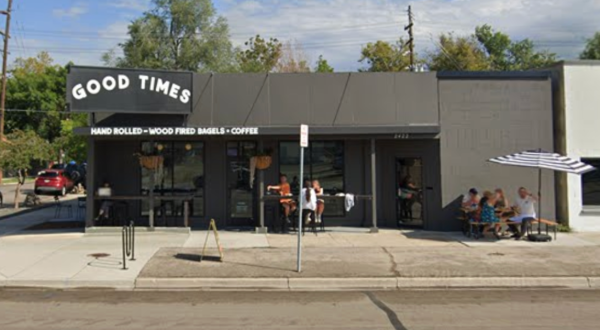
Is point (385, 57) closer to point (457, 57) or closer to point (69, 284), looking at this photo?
point (457, 57)

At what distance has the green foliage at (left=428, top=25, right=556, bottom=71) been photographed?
46.1m

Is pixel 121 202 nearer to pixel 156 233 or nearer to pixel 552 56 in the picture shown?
pixel 156 233

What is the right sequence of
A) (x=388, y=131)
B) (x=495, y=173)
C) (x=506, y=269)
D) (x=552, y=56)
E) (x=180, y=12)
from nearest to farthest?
(x=506, y=269) < (x=388, y=131) < (x=495, y=173) < (x=180, y=12) < (x=552, y=56)

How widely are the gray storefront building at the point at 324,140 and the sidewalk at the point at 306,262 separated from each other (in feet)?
4.28

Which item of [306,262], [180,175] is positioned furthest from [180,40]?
[306,262]

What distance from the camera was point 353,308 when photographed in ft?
24.2

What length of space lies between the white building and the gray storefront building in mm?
455

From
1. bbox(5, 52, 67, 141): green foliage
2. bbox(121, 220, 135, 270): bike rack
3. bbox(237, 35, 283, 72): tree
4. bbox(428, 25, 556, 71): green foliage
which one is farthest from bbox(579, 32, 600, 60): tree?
bbox(5, 52, 67, 141): green foliage

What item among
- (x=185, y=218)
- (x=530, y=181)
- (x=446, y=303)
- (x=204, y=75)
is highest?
(x=204, y=75)

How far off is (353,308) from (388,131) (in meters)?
7.36

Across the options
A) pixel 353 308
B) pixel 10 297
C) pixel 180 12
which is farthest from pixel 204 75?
pixel 180 12

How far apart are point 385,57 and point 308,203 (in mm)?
34119

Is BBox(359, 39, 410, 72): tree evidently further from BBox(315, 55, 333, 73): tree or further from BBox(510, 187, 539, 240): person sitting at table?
BBox(510, 187, 539, 240): person sitting at table

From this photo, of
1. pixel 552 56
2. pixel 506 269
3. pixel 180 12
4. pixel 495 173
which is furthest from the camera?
pixel 552 56
